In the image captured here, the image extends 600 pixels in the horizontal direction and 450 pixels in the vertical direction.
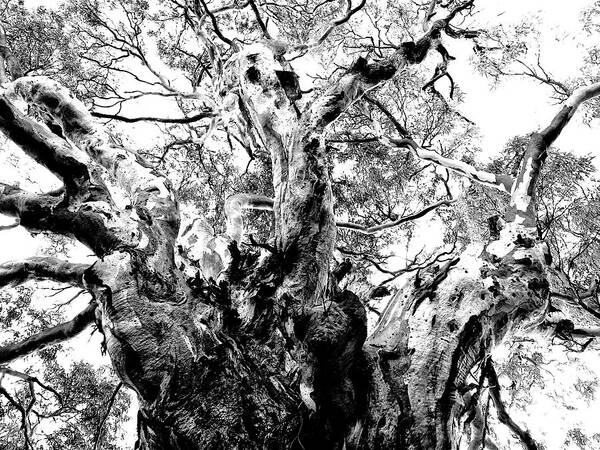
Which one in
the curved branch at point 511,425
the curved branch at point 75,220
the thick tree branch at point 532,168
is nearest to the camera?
the curved branch at point 75,220

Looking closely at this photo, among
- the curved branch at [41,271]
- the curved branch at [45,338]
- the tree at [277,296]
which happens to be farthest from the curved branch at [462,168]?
the curved branch at [45,338]

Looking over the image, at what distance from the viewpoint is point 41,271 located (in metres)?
3.24

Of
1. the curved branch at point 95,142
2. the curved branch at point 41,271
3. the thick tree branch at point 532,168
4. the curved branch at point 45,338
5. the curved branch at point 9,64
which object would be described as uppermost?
the curved branch at point 9,64

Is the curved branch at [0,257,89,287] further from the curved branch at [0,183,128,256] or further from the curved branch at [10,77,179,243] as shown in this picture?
the curved branch at [10,77,179,243]

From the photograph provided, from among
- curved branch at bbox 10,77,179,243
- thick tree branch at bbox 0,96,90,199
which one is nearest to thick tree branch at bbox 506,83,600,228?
curved branch at bbox 10,77,179,243

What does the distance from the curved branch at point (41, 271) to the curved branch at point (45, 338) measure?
0.33 meters

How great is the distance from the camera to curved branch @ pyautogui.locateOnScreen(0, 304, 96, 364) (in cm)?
343

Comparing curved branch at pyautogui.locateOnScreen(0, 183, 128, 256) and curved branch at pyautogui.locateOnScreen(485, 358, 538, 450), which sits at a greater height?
curved branch at pyautogui.locateOnScreen(485, 358, 538, 450)

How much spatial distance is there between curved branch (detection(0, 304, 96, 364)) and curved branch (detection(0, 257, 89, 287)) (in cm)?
33

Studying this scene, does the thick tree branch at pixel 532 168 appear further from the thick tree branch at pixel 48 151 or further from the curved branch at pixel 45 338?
the curved branch at pixel 45 338

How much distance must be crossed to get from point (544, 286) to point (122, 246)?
2159 mm

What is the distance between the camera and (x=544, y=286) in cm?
254

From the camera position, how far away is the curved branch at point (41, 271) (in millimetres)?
3154

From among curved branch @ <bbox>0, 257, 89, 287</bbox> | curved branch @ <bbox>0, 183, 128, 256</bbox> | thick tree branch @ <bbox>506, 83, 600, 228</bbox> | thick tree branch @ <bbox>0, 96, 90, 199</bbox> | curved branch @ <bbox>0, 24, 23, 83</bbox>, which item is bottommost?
curved branch @ <bbox>0, 257, 89, 287</bbox>
